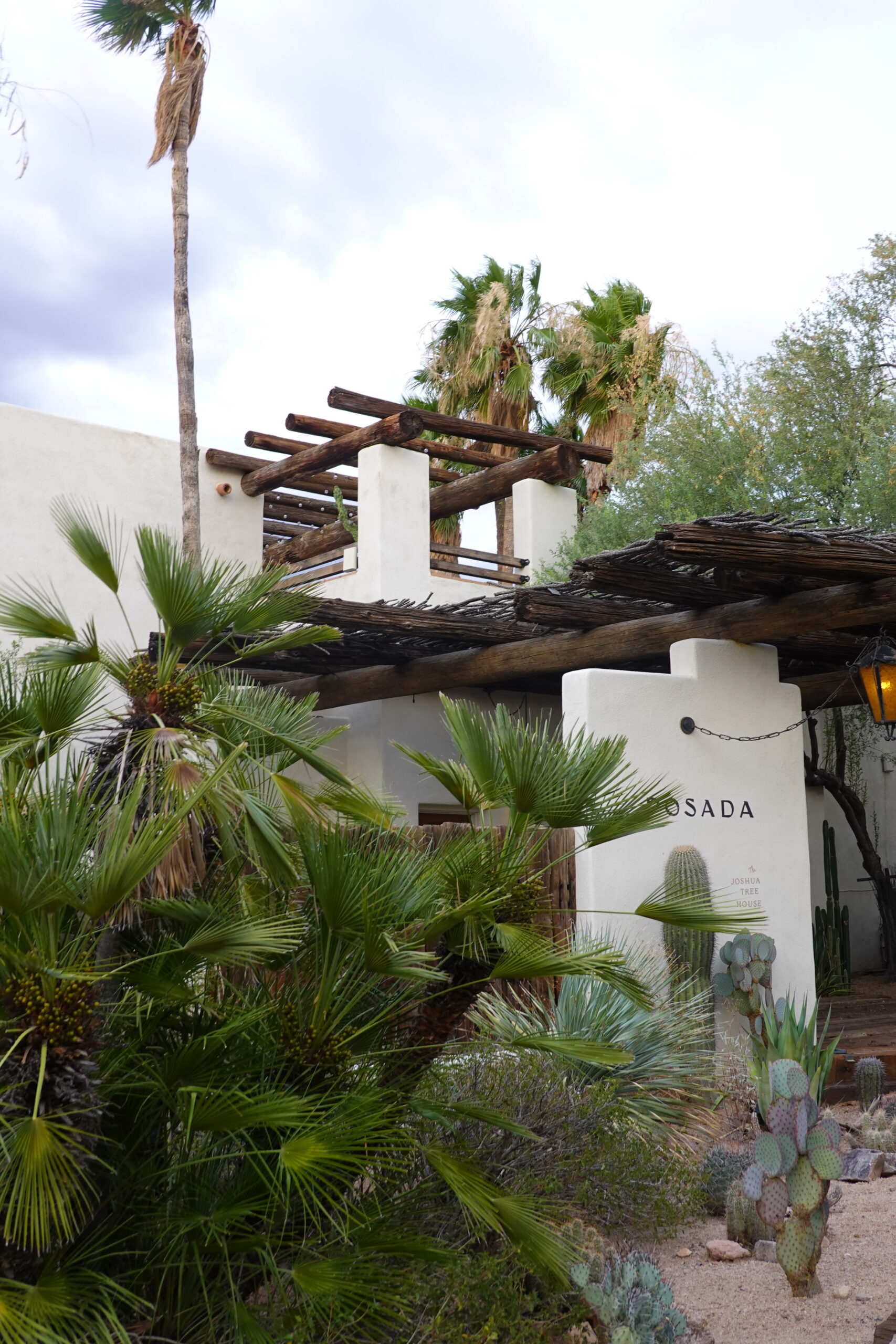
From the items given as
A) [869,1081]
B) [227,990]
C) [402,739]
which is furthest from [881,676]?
[402,739]

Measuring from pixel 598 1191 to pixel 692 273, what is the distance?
15.6 m

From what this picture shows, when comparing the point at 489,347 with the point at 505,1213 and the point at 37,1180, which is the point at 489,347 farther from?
the point at 37,1180

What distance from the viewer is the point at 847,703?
36.4 ft

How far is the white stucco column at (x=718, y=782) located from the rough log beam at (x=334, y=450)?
Answer: 486 cm

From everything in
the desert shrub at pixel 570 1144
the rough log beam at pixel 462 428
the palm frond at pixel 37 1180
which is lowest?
the desert shrub at pixel 570 1144

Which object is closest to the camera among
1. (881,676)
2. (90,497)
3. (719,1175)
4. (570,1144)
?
(570,1144)

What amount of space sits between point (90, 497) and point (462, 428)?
3965 mm

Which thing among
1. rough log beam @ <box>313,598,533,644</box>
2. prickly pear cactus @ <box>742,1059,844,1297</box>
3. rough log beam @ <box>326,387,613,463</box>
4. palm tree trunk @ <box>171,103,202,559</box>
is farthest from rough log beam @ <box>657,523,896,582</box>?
palm tree trunk @ <box>171,103,202,559</box>

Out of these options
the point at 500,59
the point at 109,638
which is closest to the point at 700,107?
the point at 500,59

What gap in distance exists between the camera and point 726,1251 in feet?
17.8

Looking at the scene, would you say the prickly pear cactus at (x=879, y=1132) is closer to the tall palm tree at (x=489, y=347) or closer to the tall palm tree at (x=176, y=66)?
the tall palm tree at (x=176, y=66)

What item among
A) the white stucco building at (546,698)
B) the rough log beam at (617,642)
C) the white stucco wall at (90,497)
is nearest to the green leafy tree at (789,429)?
the white stucco building at (546,698)

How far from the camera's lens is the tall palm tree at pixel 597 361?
1836cm

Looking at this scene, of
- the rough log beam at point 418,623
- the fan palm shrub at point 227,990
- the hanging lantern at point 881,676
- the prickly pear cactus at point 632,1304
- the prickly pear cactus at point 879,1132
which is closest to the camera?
the fan palm shrub at point 227,990
